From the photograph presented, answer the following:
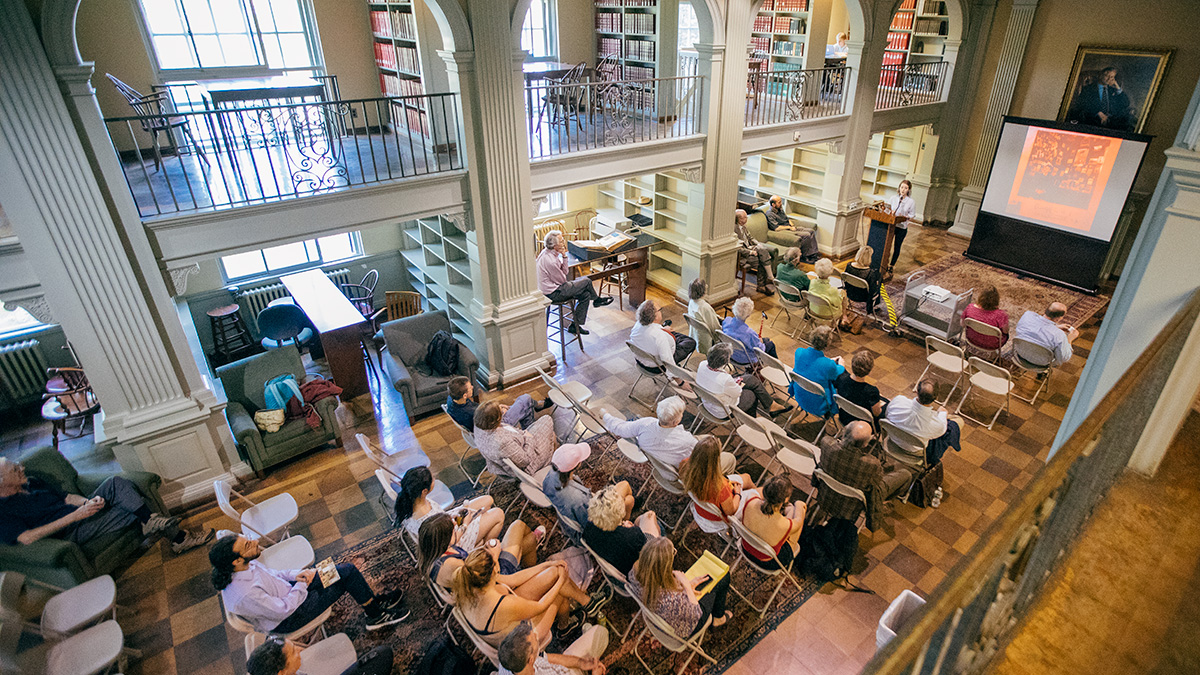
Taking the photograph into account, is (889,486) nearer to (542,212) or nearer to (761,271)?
(761,271)

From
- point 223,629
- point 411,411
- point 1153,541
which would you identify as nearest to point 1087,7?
point 1153,541

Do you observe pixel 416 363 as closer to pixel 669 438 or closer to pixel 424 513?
pixel 424 513

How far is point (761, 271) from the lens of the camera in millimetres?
8891

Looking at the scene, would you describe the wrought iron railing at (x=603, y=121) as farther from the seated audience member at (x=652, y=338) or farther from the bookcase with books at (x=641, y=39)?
the seated audience member at (x=652, y=338)

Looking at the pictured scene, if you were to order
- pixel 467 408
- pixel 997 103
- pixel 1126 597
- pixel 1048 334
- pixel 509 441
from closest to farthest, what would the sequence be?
pixel 1126 597 < pixel 509 441 < pixel 467 408 < pixel 1048 334 < pixel 997 103

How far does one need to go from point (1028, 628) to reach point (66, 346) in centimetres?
914

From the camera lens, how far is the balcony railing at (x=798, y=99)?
8.32 metres

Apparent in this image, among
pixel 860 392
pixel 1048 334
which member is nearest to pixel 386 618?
pixel 860 392

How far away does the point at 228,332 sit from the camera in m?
7.93

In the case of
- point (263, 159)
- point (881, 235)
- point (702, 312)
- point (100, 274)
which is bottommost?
point (702, 312)

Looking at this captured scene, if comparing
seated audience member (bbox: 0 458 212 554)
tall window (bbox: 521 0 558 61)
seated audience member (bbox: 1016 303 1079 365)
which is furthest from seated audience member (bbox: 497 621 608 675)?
tall window (bbox: 521 0 558 61)

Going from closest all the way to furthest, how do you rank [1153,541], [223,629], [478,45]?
1. [1153,541]
2. [223,629]
3. [478,45]

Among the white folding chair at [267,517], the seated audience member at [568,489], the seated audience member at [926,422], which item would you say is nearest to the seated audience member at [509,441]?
the seated audience member at [568,489]

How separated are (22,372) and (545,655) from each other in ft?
23.8
